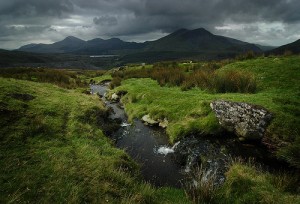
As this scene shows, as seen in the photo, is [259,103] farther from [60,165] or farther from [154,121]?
[60,165]

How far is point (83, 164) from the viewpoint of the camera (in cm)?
1016

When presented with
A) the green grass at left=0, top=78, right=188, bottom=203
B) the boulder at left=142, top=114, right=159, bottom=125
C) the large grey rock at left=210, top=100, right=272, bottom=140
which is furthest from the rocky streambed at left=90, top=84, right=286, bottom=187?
the boulder at left=142, top=114, right=159, bottom=125

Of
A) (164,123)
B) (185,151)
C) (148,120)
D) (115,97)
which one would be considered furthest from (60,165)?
(115,97)

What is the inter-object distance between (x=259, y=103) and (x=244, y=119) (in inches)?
91.5

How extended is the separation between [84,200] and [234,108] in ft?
34.9

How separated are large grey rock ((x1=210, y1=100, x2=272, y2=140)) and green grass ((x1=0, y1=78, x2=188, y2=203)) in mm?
6217

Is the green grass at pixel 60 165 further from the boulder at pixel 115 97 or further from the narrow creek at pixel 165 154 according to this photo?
the boulder at pixel 115 97

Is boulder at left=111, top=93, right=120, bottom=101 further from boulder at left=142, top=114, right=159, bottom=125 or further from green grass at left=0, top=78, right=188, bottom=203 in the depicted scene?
green grass at left=0, top=78, right=188, bottom=203

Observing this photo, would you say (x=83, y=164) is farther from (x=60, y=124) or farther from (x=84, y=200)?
(x=60, y=124)

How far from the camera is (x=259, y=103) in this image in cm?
1590

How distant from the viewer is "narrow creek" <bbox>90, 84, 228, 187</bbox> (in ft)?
39.6

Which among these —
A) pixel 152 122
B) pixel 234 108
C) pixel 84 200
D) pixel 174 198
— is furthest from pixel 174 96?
pixel 84 200

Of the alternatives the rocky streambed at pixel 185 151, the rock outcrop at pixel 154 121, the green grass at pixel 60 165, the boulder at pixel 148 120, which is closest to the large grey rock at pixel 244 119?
the rocky streambed at pixel 185 151

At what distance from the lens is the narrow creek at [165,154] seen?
12.1 metres
